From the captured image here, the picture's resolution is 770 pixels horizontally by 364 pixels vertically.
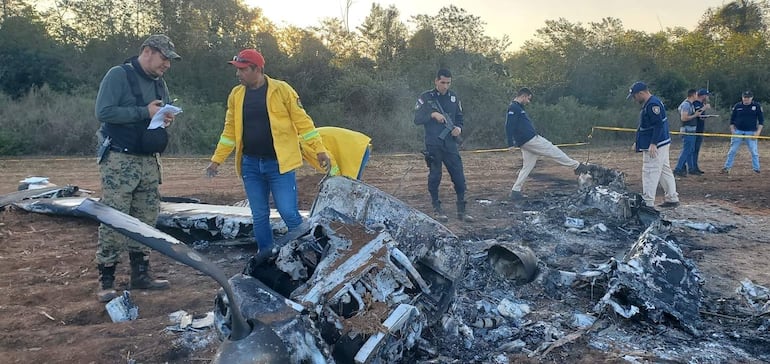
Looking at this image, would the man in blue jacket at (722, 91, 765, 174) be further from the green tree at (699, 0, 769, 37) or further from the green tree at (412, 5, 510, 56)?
the green tree at (699, 0, 769, 37)

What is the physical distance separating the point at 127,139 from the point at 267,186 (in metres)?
1.18

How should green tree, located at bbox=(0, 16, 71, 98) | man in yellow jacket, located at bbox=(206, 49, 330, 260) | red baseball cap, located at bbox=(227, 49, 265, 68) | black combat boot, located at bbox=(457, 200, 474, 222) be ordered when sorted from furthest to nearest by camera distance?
green tree, located at bbox=(0, 16, 71, 98)
black combat boot, located at bbox=(457, 200, 474, 222)
man in yellow jacket, located at bbox=(206, 49, 330, 260)
red baseball cap, located at bbox=(227, 49, 265, 68)

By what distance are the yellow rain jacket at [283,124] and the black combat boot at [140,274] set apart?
1180mm

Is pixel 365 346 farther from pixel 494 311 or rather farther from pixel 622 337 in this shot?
pixel 622 337

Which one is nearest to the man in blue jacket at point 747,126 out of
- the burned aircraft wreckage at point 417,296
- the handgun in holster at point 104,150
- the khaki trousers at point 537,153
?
the khaki trousers at point 537,153

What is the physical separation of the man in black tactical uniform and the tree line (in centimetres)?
925

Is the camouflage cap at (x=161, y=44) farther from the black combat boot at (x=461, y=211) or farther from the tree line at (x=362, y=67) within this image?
the tree line at (x=362, y=67)

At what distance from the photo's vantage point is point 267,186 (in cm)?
455

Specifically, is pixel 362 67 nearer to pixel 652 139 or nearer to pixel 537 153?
pixel 537 153

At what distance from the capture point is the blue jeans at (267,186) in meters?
4.36

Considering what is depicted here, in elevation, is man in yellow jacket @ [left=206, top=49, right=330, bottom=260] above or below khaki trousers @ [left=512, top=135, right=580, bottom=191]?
above

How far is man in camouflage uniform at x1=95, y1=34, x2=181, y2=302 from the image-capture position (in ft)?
12.7

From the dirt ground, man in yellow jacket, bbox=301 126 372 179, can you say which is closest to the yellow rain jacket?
man in yellow jacket, bbox=301 126 372 179

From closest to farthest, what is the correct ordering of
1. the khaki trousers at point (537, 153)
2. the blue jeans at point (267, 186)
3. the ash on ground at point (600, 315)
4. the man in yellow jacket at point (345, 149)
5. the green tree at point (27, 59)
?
1. the ash on ground at point (600, 315)
2. the blue jeans at point (267, 186)
3. the man in yellow jacket at point (345, 149)
4. the khaki trousers at point (537, 153)
5. the green tree at point (27, 59)
